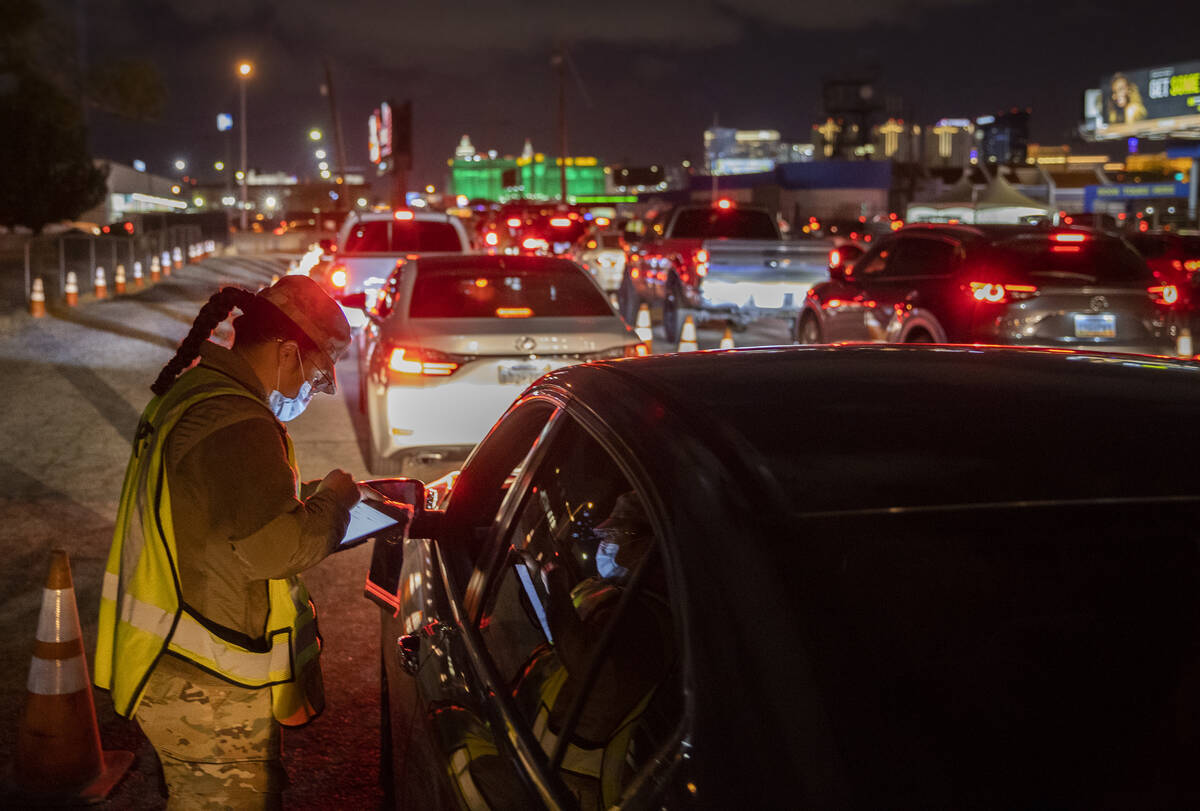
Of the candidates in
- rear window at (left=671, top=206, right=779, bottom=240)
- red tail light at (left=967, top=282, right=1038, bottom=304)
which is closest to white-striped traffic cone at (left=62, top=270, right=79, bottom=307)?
rear window at (left=671, top=206, right=779, bottom=240)

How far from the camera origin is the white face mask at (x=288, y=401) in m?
3.18

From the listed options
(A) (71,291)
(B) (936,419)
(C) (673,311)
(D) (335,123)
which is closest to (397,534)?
(B) (936,419)

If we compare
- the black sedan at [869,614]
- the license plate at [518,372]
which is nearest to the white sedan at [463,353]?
the license plate at [518,372]

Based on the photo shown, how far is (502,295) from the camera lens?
364 inches

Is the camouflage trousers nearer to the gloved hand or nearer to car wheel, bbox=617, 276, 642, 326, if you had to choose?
the gloved hand

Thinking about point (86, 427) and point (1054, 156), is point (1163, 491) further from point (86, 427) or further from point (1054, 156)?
point (1054, 156)

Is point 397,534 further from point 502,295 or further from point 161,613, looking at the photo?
point 502,295

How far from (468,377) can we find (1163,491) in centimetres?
682

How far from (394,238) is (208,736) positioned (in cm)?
1541

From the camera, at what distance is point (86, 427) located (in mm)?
11477

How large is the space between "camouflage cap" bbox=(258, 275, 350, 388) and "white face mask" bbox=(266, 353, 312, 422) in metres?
0.07

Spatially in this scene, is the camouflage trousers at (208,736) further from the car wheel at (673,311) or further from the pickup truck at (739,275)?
the car wheel at (673,311)

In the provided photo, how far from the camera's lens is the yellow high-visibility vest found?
2861 millimetres

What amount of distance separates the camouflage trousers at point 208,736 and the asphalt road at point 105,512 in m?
1.32
